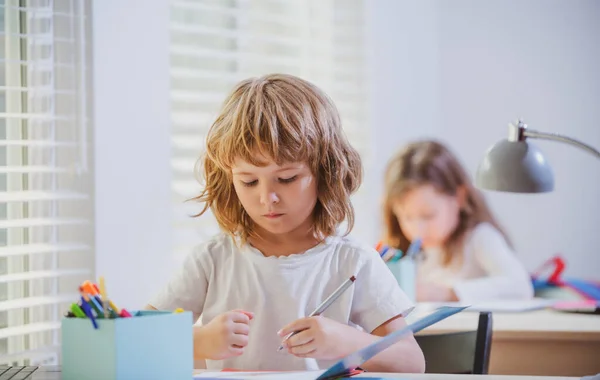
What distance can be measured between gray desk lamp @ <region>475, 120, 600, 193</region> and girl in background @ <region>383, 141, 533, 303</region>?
50.0 inches

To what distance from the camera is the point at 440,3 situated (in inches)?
176

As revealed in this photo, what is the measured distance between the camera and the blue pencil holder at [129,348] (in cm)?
111

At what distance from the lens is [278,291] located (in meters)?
1.54

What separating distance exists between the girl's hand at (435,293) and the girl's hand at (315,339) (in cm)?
140

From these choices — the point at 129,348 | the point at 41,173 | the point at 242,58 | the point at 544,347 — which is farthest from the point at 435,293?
the point at 129,348

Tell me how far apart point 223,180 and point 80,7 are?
2.61ft

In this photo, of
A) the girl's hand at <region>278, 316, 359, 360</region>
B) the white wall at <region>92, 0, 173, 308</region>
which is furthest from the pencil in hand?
the white wall at <region>92, 0, 173, 308</region>

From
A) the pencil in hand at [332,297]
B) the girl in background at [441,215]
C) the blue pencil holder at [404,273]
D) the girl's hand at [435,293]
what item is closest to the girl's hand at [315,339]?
the pencil in hand at [332,297]

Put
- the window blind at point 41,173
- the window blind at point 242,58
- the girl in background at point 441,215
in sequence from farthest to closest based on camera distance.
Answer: the girl in background at point 441,215 → the window blind at point 242,58 → the window blind at point 41,173

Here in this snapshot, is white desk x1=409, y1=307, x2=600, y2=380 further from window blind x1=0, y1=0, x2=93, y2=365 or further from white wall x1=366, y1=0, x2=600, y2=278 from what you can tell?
white wall x1=366, y1=0, x2=600, y2=278

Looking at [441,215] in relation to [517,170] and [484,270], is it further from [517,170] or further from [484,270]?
[517,170]

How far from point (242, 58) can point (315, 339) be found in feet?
5.57

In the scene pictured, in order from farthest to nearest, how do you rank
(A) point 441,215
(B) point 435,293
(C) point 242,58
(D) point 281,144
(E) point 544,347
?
(A) point 441,215
(C) point 242,58
(B) point 435,293
(E) point 544,347
(D) point 281,144

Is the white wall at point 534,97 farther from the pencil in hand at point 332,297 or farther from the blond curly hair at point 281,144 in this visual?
the pencil in hand at point 332,297
